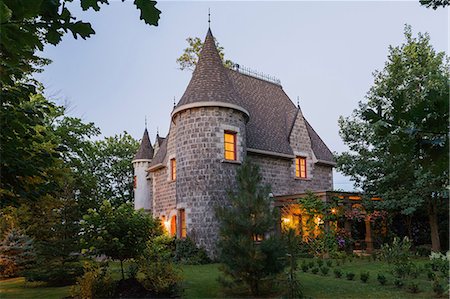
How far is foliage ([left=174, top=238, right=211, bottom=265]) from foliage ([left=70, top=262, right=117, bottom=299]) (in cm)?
625

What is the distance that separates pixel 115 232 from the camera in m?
9.05

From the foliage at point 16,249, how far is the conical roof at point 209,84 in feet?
27.2

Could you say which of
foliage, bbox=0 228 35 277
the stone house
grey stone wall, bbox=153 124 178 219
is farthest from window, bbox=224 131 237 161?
foliage, bbox=0 228 35 277

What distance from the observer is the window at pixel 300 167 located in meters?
20.5

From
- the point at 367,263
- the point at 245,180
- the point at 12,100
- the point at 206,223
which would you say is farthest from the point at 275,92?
the point at 12,100

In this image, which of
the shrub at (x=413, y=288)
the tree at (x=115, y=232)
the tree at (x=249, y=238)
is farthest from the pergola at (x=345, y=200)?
the tree at (x=115, y=232)

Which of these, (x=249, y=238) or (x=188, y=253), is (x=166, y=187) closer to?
(x=188, y=253)

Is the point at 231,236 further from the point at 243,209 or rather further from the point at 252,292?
the point at 252,292

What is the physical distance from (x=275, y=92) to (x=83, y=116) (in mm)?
11368

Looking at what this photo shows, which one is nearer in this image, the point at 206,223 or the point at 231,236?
the point at 231,236

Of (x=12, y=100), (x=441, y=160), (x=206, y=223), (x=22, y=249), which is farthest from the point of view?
(x=206, y=223)

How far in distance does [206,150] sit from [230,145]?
1236 millimetres

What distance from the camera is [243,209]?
353 inches

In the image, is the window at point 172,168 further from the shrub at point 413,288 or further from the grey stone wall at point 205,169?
the shrub at point 413,288
